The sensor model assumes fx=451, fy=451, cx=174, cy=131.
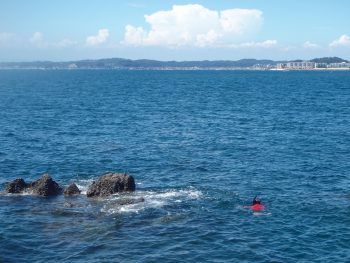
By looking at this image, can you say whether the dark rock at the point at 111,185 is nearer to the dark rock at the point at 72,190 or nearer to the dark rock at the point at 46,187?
the dark rock at the point at 72,190

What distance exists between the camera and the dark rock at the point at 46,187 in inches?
1887

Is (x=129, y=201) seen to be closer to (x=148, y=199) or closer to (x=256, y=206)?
(x=148, y=199)

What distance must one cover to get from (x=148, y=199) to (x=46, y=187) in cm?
1105

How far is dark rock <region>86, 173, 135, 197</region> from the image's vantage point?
4791cm

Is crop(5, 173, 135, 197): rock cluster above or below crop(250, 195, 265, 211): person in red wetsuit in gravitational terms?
above

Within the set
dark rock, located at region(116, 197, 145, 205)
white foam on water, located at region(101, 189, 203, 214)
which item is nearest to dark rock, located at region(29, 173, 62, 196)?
white foam on water, located at region(101, 189, 203, 214)

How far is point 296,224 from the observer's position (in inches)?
1574

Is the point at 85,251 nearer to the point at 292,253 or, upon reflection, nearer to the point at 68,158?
the point at 292,253

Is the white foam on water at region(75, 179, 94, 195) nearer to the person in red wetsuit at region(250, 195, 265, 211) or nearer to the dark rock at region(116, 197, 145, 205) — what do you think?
the dark rock at region(116, 197, 145, 205)

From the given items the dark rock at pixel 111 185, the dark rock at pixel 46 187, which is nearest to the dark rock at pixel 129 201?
the dark rock at pixel 111 185

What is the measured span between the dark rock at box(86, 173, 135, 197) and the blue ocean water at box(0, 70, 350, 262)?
1124 millimetres

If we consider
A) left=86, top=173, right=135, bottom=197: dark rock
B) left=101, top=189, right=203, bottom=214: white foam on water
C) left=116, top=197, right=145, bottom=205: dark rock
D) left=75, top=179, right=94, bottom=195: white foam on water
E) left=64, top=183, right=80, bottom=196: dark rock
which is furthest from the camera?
left=75, top=179, right=94, bottom=195: white foam on water

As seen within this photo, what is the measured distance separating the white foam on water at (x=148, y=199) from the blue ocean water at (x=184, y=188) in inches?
4.2

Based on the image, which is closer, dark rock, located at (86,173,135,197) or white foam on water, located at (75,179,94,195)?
dark rock, located at (86,173,135,197)
